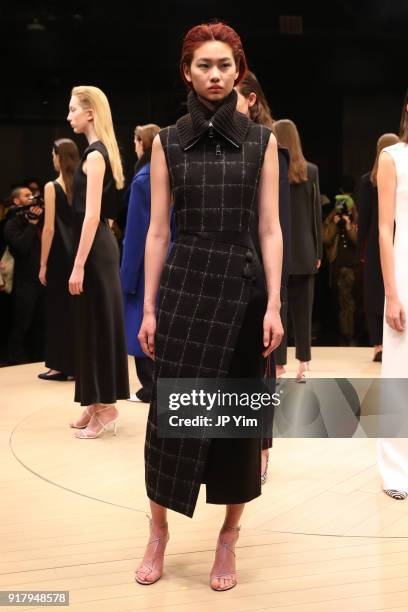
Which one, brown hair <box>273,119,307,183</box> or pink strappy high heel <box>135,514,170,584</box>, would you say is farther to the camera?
brown hair <box>273,119,307,183</box>

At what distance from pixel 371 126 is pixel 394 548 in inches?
251

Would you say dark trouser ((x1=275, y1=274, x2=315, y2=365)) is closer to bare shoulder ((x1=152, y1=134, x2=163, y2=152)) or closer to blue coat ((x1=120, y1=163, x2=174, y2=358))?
blue coat ((x1=120, y1=163, x2=174, y2=358))

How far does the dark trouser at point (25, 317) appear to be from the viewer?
22.5ft

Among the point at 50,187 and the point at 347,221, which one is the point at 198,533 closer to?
the point at 50,187

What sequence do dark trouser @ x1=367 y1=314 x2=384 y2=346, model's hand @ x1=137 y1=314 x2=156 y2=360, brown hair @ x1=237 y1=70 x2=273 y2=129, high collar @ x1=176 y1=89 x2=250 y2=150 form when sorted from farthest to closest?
dark trouser @ x1=367 y1=314 x2=384 y2=346, brown hair @ x1=237 y1=70 x2=273 y2=129, model's hand @ x1=137 y1=314 x2=156 y2=360, high collar @ x1=176 y1=89 x2=250 y2=150

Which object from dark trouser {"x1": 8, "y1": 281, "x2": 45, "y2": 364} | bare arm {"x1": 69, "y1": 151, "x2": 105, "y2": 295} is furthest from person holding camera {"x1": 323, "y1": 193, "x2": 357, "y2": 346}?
bare arm {"x1": 69, "y1": 151, "x2": 105, "y2": 295}

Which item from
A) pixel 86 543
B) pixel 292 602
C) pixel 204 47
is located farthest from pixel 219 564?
pixel 204 47

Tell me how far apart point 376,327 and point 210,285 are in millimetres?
4057

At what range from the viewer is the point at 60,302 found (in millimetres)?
5879

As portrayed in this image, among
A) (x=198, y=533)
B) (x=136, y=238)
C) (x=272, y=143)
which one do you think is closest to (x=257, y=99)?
(x=272, y=143)

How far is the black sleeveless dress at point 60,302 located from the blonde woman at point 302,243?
4.62 feet

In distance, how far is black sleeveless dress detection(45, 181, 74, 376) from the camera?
5.79 m

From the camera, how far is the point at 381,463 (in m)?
3.50

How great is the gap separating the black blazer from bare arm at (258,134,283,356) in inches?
100.0
